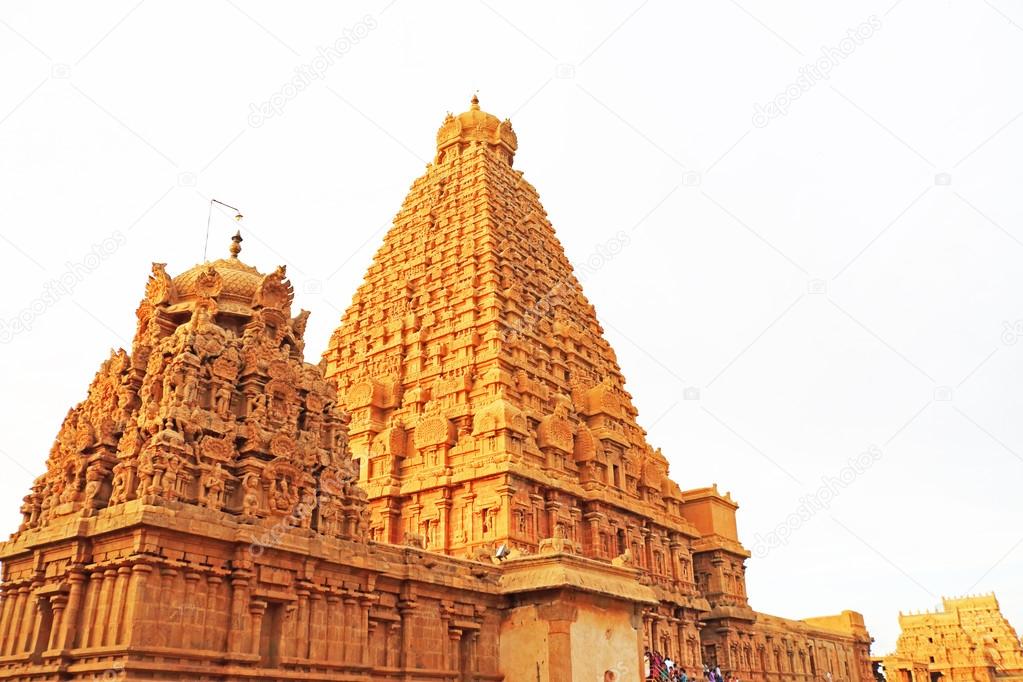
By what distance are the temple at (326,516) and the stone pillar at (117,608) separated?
39 millimetres

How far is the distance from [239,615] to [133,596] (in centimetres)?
216

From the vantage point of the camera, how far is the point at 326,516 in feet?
60.6

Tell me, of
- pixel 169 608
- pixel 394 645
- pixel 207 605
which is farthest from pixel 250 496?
pixel 394 645

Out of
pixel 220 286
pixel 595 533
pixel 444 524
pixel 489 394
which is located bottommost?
pixel 444 524

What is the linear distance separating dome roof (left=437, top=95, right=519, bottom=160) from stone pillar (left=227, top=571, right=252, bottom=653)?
36224mm

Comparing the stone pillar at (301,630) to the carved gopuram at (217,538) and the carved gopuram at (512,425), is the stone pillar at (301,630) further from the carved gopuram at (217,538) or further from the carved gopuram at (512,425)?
the carved gopuram at (512,425)

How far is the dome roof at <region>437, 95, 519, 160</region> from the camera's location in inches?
1924

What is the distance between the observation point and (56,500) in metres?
17.6

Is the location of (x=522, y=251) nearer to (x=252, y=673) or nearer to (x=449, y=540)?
(x=449, y=540)

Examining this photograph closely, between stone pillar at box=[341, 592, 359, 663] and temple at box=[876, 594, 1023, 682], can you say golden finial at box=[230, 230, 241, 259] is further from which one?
temple at box=[876, 594, 1023, 682]

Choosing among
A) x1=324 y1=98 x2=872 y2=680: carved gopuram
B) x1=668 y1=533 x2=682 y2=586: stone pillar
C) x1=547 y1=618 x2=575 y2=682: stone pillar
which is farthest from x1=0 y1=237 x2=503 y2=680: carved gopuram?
x1=668 y1=533 x2=682 y2=586: stone pillar

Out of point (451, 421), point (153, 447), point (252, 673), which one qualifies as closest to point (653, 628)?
point (451, 421)

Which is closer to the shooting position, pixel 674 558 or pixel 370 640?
pixel 370 640

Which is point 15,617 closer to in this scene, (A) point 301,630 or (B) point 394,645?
(A) point 301,630
